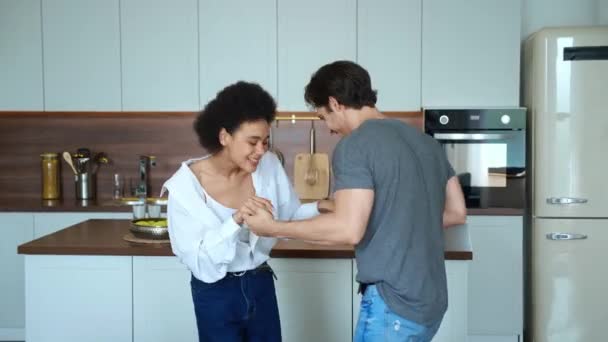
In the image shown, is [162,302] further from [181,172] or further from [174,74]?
[174,74]

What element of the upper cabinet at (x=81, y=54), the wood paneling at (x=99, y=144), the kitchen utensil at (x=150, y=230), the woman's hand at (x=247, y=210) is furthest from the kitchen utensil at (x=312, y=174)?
the woman's hand at (x=247, y=210)

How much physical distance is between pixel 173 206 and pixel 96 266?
868mm

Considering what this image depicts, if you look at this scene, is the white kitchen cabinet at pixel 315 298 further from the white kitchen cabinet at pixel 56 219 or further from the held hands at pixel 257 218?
the white kitchen cabinet at pixel 56 219

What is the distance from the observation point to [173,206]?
1.78 metres

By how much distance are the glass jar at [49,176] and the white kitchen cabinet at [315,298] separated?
8.22 ft

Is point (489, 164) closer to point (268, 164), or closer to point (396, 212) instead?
point (268, 164)

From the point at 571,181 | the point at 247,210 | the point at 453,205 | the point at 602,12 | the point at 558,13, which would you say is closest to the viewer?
the point at 247,210

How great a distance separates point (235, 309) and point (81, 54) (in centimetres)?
290

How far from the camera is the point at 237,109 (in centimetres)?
179

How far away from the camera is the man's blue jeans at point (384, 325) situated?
5.37ft

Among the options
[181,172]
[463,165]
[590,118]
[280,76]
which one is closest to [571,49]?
[590,118]

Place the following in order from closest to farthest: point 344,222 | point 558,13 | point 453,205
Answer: point 344,222 → point 453,205 → point 558,13

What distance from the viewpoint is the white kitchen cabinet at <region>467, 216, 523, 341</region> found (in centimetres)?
387

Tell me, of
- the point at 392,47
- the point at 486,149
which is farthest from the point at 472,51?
the point at 486,149
